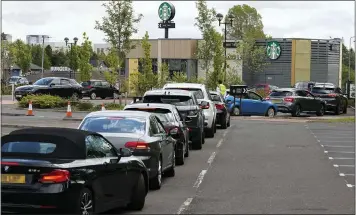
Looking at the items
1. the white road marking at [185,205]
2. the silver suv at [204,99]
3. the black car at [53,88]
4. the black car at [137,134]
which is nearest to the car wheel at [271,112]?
the black car at [53,88]

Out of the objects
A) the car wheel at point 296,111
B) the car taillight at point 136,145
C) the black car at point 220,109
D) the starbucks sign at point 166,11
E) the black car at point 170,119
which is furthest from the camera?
the starbucks sign at point 166,11

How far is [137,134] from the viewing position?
13.1m

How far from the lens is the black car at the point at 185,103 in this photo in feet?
64.4

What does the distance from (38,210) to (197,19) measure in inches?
1570

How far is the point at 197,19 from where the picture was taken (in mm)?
47781

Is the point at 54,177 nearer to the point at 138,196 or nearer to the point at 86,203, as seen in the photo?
the point at 86,203

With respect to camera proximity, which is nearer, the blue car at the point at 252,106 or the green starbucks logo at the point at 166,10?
the blue car at the point at 252,106

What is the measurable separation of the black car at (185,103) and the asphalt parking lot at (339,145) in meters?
3.88

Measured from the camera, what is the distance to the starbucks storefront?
67.9 meters

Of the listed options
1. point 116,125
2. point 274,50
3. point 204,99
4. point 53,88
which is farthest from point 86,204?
point 274,50

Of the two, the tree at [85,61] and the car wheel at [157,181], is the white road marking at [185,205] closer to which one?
the car wheel at [157,181]

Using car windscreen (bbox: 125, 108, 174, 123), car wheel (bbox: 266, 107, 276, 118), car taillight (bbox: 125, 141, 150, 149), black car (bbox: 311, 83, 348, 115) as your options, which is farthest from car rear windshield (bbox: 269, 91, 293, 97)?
car taillight (bbox: 125, 141, 150, 149)

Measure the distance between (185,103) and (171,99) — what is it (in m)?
0.48

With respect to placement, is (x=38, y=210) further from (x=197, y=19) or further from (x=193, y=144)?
(x=197, y=19)
